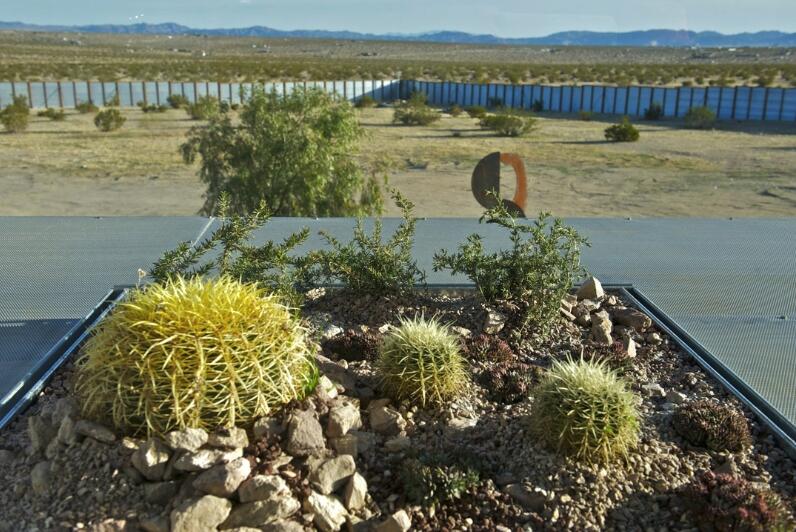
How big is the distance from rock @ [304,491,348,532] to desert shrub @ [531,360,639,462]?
1.08 metres

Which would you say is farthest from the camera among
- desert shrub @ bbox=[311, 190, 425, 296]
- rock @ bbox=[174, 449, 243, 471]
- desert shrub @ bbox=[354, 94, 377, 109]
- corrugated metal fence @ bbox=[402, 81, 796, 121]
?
desert shrub @ bbox=[354, 94, 377, 109]

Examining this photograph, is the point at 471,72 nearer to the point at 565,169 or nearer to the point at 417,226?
the point at 565,169

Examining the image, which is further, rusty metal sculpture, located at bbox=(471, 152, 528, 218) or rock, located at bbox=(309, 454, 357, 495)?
rusty metal sculpture, located at bbox=(471, 152, 528, 218)

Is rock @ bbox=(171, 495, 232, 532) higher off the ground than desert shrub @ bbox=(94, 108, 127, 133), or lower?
higher

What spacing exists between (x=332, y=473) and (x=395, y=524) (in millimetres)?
412

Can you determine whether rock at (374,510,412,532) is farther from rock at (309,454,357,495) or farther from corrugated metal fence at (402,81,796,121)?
corrugated metal fence at (402,81,796,121)

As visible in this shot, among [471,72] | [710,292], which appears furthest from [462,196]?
[471,72]

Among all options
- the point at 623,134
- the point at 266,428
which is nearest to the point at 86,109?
the point at 623,134

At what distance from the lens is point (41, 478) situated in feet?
12.5

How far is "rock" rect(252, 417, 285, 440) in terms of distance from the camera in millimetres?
3957

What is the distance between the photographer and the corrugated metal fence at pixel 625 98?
39531mm

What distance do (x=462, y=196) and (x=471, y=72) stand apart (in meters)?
57.5

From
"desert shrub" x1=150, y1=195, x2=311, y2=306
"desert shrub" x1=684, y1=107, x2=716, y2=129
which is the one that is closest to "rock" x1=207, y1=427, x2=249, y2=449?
"desert shrub" x1=150, y1=195, x2=311, y2=306

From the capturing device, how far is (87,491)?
3746 millimetres
